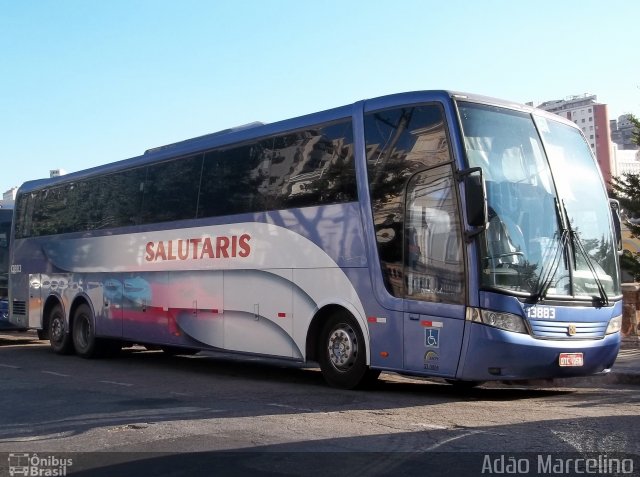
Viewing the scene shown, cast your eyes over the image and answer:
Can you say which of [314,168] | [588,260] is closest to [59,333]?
[314,168]

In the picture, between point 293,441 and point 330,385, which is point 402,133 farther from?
point 293,441

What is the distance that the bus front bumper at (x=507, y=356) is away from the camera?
920cm

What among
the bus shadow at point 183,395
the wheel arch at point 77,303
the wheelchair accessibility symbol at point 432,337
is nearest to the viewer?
the bus shadow at point 183,395

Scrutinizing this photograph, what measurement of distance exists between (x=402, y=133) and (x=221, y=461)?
17.7 feet

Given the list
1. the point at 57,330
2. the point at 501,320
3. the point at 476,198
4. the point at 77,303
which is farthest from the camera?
the point at 57,330

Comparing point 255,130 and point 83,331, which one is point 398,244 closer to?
point 255,130

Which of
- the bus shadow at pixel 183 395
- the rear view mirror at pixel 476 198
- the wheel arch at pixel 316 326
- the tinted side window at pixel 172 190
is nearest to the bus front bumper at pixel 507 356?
the bus shadow at pixel 183 395

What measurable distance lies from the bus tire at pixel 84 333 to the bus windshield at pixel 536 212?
33.8 feet

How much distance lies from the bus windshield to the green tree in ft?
39.8

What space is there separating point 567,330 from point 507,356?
974 millimetres

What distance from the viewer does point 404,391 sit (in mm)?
11094

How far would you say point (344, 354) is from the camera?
1098cm

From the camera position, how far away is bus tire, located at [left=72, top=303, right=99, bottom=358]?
17.0 meters

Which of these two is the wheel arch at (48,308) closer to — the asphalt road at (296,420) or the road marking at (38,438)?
the asphalt road at (296,420)
